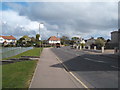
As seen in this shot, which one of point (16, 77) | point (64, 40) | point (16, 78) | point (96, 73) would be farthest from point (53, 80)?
point (64, 40)

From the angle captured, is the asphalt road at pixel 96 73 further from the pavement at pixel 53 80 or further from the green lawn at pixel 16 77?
the green lawn at pixel 16 77

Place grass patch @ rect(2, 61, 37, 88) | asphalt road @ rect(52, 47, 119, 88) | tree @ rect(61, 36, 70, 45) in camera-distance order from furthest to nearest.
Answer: tree @ rect(61, 36, 70, 45), asphalt road @ rect(52, 47, 119, 88), grass patch @ rect(2, 61, 37, 88)

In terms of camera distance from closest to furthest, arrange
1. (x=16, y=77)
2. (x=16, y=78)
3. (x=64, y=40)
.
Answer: (x=16, y=78) < (x=16, y=77) < (x=64, y=40)

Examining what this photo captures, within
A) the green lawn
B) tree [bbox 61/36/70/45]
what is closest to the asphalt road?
the green lawn

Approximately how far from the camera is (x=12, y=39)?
166 meters

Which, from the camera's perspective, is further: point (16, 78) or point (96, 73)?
point (96, 73)

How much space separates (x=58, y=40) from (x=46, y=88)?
159409mm

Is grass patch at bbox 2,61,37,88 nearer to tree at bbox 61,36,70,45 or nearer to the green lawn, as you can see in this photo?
the green lawn

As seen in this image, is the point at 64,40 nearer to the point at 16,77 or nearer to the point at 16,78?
the point at 16,77

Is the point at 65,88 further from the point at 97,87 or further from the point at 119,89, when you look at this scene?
the point at 119,89

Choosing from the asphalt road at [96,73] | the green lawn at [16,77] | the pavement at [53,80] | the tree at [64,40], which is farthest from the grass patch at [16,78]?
the tree at [64,40]

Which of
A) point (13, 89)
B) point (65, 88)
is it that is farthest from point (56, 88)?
point (13, 89)

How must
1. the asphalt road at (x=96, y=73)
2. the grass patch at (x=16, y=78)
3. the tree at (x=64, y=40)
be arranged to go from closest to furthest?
the grass patch at (x=16, y=78)
the asphalt road at (x=96, y=73)
the tree at (x=64, y=40)

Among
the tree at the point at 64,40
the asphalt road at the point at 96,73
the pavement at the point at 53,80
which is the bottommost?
the asphalt road at the point at 96,73
